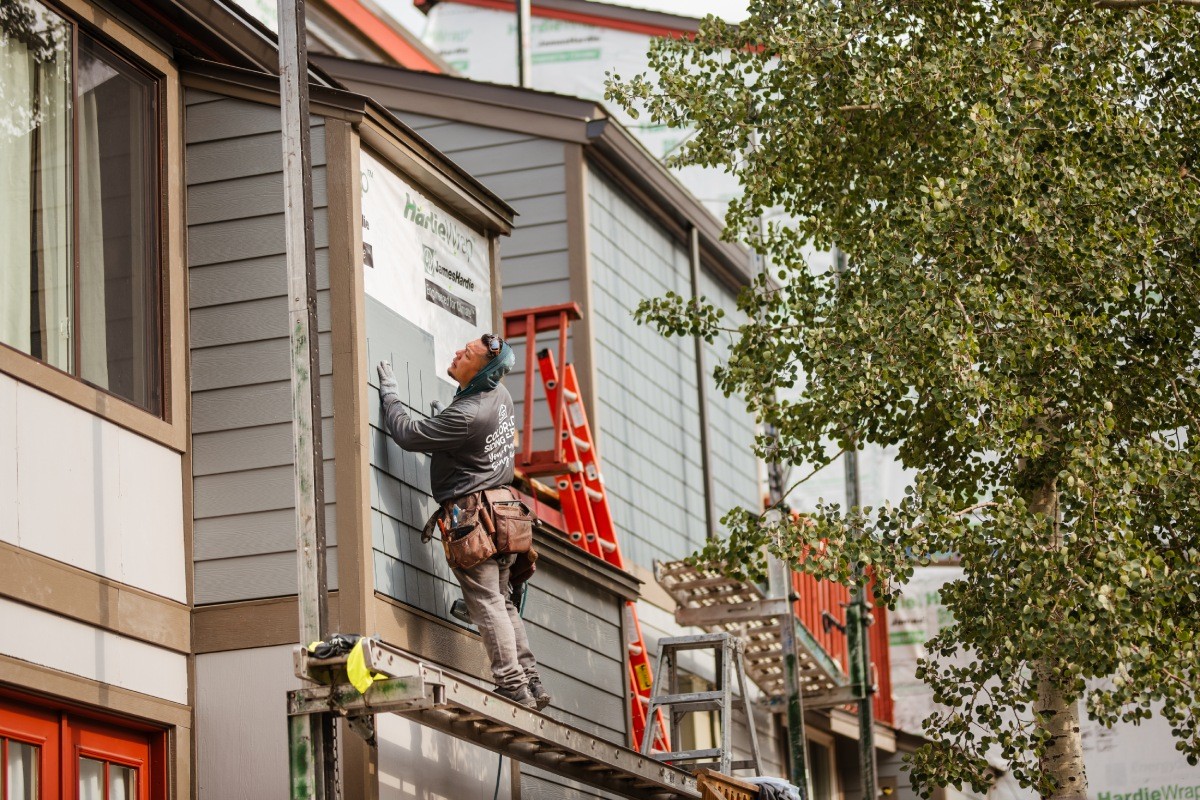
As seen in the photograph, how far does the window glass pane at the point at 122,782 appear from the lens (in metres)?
8.46

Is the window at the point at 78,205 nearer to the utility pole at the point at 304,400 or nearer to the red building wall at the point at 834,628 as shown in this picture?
the utility pole at the point at 304,400

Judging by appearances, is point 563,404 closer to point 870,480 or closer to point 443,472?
point 443,472

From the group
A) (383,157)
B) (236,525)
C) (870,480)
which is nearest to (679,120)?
(383,157)

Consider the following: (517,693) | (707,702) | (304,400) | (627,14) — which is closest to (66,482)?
(304,400)

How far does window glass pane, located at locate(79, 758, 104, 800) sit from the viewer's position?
27.1ft

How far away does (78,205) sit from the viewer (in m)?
9.06

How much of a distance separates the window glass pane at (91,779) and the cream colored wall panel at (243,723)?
2.23 feet

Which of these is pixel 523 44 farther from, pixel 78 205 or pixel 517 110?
pixel 78 205

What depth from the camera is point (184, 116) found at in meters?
9.94

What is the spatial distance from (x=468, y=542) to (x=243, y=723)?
1.49 meters

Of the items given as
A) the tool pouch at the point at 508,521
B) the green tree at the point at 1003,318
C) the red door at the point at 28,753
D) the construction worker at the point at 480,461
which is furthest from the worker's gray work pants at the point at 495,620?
the red door at the point at 28,753

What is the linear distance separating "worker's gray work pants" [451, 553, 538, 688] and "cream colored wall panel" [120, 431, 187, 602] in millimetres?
1491

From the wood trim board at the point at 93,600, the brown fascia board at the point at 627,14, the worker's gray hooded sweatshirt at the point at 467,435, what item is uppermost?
the brown fascia board at the point at 627,14

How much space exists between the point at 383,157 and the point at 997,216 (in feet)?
13.3
